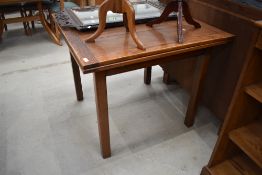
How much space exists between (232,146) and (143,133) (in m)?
0.65

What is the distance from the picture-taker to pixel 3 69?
98.3 inches

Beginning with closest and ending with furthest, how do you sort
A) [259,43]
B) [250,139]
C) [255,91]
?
[259,43], [255,91], [250,139]

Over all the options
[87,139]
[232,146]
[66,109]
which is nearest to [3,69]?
[66,109]

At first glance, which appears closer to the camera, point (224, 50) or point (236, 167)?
point (236, 167)

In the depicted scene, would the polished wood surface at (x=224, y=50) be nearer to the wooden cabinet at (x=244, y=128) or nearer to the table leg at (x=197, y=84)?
the table leg at (x=197, y=84)

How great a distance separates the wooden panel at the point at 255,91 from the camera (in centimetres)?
101

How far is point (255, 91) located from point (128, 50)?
25.0 inches

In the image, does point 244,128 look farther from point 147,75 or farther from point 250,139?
point 147,75

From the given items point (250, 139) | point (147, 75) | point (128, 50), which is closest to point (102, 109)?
point (128, 50)

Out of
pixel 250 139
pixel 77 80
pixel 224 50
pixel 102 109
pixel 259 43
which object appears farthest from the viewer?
pixel 77 80

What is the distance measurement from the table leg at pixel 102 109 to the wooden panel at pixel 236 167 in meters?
0.66

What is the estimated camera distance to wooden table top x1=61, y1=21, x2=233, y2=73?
1.04 m

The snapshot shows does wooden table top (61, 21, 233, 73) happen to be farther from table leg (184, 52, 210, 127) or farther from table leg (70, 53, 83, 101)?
table leg (70, 53, 83, 101)

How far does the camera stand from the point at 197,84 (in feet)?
5.06
